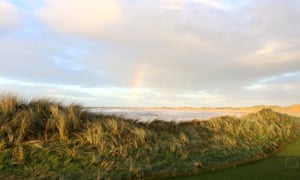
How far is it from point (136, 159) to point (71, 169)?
1607 millimetres

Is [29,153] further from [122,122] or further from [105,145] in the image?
[122,122]

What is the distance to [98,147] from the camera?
798cm

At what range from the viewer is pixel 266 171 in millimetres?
7918

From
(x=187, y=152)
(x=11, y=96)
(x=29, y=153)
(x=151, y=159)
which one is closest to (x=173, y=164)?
(x=151, y=159)

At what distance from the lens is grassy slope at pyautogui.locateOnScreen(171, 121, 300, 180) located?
24.1 ft

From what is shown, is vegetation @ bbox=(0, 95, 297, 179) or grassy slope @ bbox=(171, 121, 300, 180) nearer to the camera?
vegetation @ bbox=(0, 95, 297, 179)

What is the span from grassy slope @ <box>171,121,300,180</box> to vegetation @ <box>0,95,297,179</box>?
1.27 feet

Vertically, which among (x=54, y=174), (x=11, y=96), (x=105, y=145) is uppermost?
(x=11, y=96)

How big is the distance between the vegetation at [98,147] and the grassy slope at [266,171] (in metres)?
0.39

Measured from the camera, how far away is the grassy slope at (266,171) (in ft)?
24.1

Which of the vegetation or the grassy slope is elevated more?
the vegetation

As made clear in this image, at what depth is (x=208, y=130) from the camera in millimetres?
11938

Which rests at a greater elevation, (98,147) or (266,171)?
(98,147)

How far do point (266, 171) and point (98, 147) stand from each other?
4.10 metres
